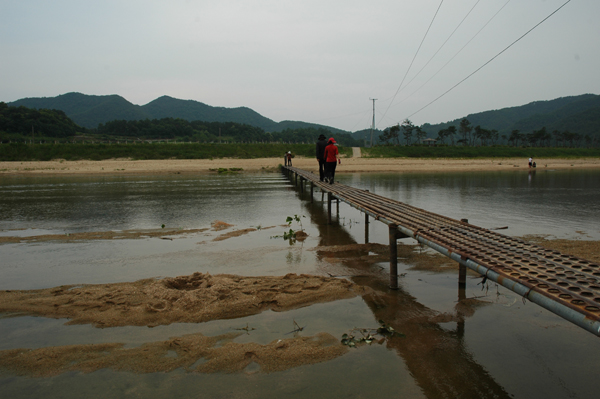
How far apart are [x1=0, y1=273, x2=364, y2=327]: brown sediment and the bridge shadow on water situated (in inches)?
21.6

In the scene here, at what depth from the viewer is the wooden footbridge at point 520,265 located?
314 centimetres

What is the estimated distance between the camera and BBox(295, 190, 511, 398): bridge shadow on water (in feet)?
11.8

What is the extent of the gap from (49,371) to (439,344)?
13.6ft

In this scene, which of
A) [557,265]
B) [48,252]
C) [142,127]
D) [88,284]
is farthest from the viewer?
[142,127]

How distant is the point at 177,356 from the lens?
411 centimetres

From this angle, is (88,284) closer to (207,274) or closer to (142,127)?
(207,274)

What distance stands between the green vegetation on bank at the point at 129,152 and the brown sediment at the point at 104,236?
42.9 metres

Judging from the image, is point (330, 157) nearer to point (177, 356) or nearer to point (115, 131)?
point (177, 356)

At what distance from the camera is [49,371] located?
3891 millimetres

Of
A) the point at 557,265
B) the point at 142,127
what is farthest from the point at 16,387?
the point at 142,127

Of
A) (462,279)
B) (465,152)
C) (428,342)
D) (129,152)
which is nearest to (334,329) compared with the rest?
(428,342)

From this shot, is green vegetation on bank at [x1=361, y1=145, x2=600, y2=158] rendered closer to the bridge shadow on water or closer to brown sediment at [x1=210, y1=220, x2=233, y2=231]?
brown sediment at [x1=210, y1=220, x2=233, y2=231]

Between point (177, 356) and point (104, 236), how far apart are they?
22.7 feet

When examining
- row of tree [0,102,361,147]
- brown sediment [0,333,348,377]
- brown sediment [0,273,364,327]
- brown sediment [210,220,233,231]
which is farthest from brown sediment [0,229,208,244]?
row of tree [0,102,361,147]
